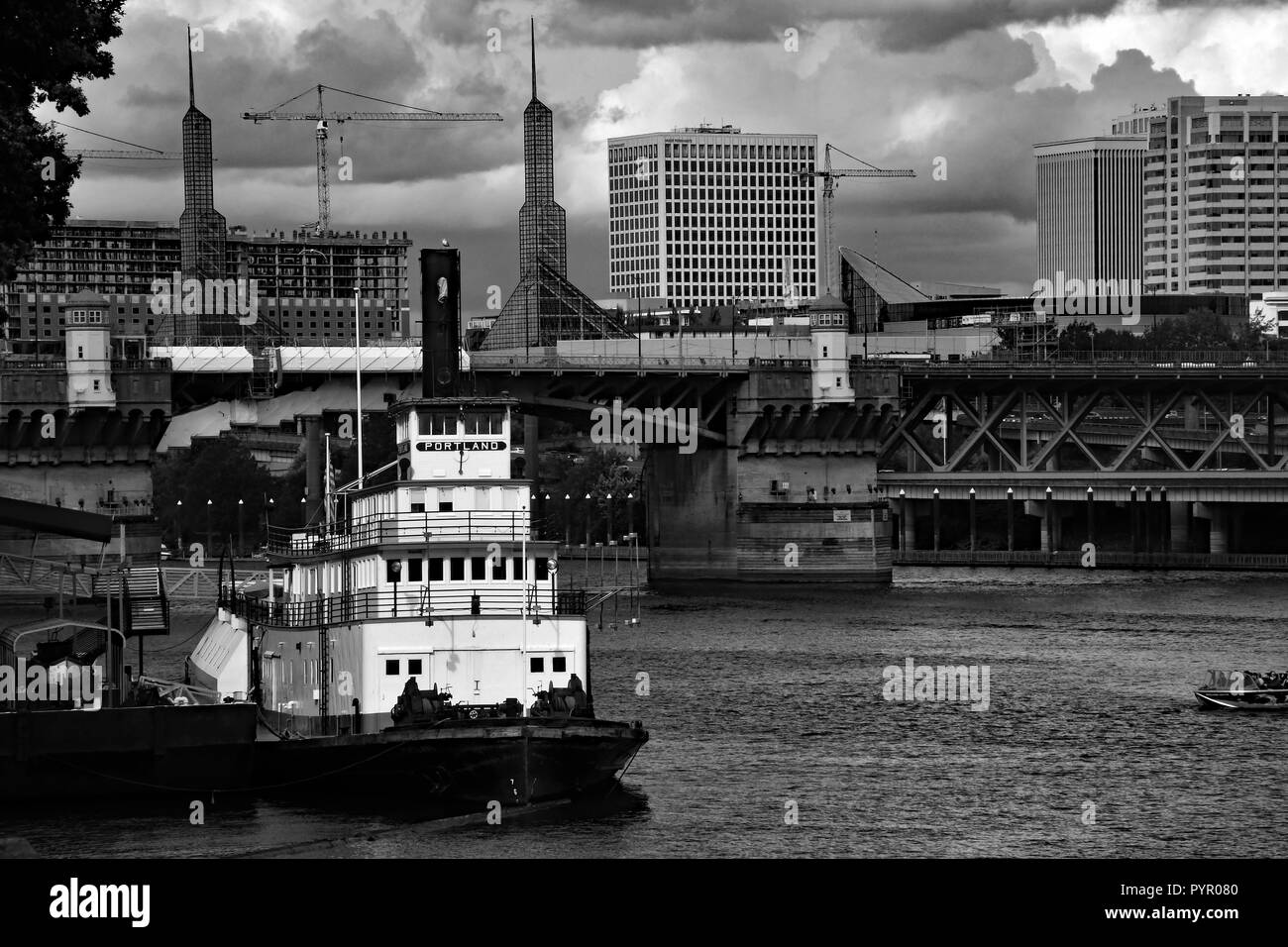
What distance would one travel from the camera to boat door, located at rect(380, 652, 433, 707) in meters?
49.8

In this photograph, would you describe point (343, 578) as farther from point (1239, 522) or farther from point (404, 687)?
point (1239, 522)

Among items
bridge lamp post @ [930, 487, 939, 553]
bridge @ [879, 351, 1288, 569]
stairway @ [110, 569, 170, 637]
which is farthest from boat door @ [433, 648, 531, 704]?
bridge lamp post @ [930, 487, 939, 553]

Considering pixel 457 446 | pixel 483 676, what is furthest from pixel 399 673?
pixel 457 446

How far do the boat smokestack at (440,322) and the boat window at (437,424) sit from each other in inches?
127

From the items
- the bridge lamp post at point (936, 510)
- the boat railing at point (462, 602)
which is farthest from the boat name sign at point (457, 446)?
the bridge lamp post at point (936, 510)

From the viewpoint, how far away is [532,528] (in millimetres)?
51875

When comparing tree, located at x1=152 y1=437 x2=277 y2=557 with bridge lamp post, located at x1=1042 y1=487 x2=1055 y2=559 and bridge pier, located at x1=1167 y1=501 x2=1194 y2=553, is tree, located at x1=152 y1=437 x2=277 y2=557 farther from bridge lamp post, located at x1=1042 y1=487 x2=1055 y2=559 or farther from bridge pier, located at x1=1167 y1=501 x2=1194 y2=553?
bridge pier, located at x1=1167 y1=501 x2=1194 y2=553

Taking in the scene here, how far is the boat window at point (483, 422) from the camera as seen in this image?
53406mm

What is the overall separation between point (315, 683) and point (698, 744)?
12.1 meters

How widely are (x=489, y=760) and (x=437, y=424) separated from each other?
375 inches

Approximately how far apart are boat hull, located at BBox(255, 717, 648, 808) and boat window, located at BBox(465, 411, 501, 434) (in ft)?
27.1

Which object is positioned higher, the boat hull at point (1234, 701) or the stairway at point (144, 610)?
the stairway at point (144, 610)

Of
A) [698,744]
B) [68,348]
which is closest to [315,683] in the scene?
A: [698,744]
